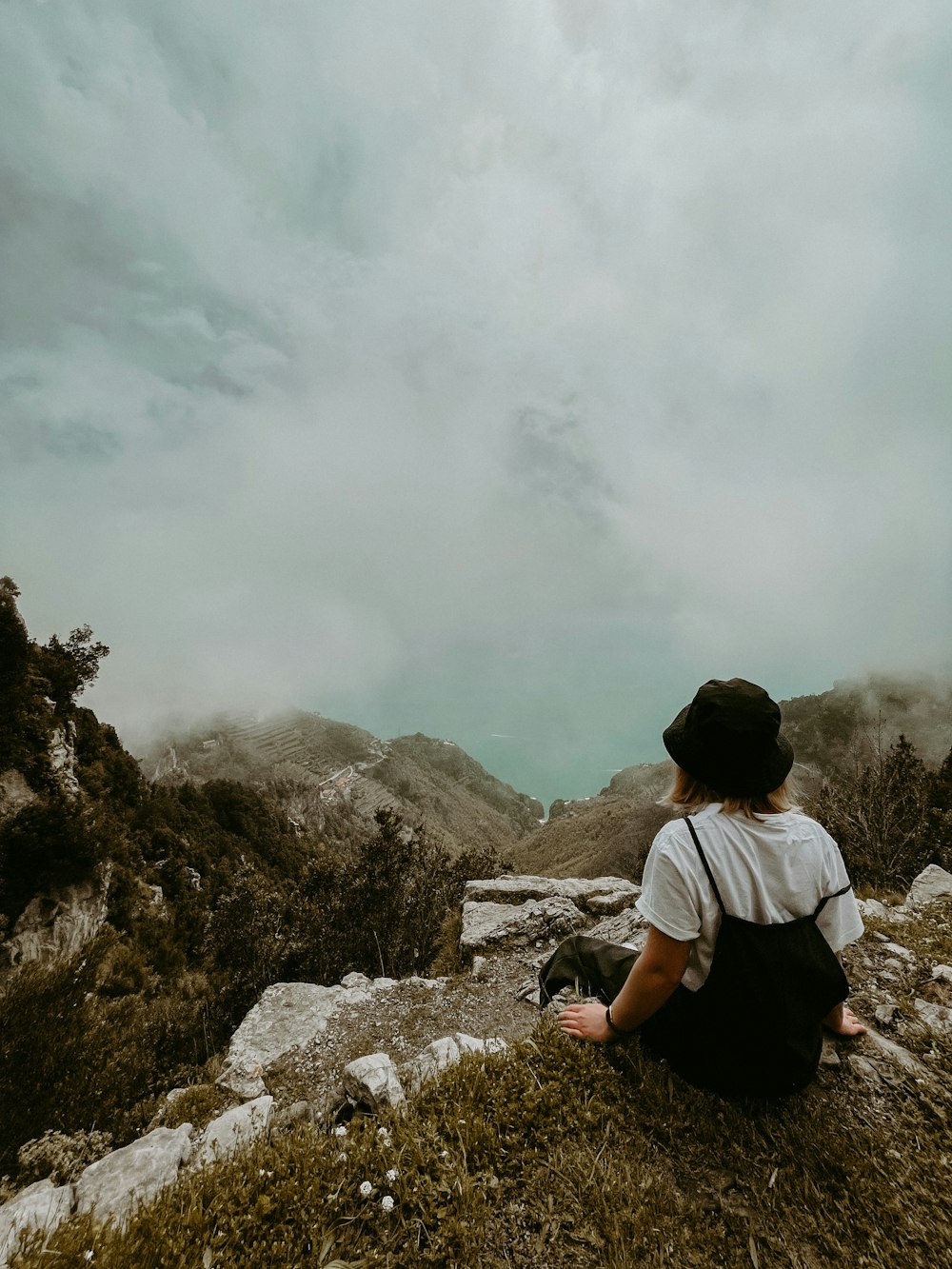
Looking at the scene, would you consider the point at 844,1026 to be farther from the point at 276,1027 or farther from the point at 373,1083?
the point at 276,1027

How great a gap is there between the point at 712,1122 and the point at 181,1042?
2324 centimetres

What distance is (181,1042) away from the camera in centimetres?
1819

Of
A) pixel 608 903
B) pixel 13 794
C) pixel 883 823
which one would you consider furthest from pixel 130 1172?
pixel 13 794

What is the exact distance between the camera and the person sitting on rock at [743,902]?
2752 millimetres

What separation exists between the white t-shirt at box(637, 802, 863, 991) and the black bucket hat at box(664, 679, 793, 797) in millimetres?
197

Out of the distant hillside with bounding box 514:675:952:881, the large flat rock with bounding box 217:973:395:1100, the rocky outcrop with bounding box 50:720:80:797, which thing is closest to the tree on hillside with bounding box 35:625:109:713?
the rocky outcrop with bounding box 50:720:80:797

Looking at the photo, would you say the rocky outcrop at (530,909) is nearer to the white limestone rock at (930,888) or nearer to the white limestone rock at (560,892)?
the white limestone rock at (560,892)

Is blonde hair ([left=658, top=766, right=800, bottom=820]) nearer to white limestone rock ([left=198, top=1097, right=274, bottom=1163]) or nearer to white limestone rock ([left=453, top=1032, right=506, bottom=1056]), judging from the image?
white limestone rock ([left=453, top=1032, right=506, bottom=1056])

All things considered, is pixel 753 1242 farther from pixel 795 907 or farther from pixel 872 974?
pixel 872 974

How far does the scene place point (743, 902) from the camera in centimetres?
277

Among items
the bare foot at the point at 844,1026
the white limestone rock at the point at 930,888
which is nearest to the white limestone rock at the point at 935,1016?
the bare foot at the point at 844,1026

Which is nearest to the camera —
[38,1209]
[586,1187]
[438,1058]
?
[586,1187]

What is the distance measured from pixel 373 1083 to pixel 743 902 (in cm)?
425

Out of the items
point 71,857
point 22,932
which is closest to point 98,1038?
point 22,932
